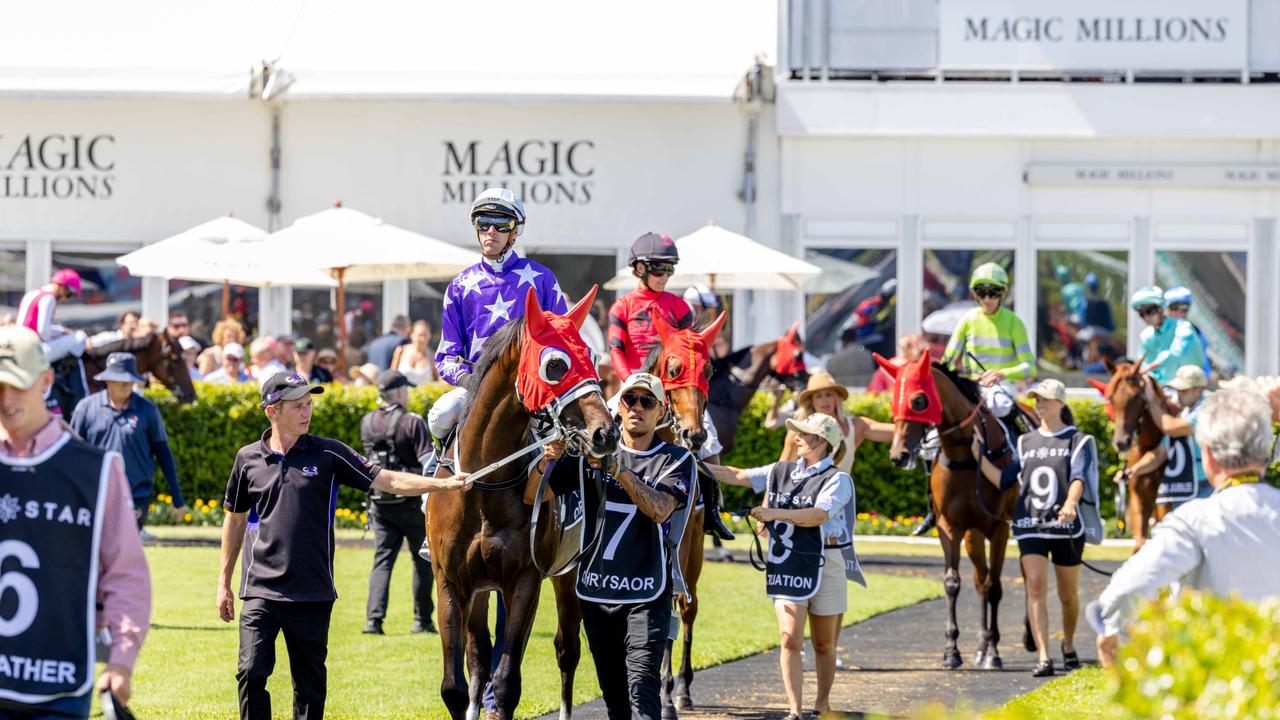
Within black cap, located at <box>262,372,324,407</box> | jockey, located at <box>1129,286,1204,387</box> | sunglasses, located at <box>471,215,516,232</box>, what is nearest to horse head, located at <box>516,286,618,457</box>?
black cap, located at <box>262,372,324,407</box>

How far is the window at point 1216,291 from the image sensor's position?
75.1ft

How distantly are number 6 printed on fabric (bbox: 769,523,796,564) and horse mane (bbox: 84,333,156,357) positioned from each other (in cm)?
884

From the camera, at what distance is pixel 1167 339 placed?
15.2m

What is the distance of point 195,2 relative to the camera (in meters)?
24.7

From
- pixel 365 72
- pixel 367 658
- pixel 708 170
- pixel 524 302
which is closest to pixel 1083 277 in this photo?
pixel 708 170

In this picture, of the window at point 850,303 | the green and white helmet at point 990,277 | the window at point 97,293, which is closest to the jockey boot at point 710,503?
the green and white helmet at point 990,277

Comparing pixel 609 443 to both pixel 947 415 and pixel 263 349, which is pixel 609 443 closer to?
pixel 947 415

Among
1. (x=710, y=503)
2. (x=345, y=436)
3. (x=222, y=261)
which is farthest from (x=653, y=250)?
(x=222, y=261)

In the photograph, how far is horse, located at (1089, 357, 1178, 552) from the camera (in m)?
12.8

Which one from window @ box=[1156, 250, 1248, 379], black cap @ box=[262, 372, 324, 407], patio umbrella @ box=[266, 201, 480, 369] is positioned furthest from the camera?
window @ box=[1156, 250, 1248, 379]

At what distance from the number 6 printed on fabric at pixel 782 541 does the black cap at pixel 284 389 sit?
252cm

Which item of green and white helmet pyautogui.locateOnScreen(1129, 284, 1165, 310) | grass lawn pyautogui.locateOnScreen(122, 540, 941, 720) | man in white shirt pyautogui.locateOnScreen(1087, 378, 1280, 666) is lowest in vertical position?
grass lawn pyautogui.locateOnScreen(122, 540, 941, 720)

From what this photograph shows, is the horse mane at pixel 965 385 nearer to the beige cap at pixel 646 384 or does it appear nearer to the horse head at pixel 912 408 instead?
the horse head at pixel 912 408

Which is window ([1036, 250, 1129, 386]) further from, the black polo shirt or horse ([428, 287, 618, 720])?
the black polo shirt
